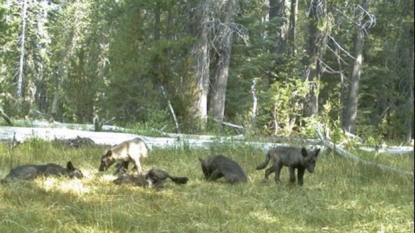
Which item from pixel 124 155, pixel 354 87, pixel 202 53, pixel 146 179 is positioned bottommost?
pixel 146 179

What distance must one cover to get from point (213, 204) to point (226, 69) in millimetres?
13990

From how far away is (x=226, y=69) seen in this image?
19047 mm

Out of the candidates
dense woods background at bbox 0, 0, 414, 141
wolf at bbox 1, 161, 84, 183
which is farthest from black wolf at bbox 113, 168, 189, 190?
dense woods background at bbox 0, 0, 414, 141

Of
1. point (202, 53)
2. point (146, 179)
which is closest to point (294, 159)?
point (146, 179)

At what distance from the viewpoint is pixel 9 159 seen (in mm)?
7914

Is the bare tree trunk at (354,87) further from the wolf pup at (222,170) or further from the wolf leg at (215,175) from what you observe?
the wolf leg at (215,175)

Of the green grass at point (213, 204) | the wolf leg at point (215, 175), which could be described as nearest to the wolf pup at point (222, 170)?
the wolf leg at point (215, 175)

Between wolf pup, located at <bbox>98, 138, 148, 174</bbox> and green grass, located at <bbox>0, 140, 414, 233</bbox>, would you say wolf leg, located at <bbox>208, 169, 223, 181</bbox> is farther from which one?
wolf pup, located at <bbox>98, 138, 148, 174</bbox>

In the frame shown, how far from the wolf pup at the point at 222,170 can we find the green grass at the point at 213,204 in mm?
151

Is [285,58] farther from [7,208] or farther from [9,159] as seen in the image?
[7,208]

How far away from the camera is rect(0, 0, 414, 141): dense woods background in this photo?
1585 cm

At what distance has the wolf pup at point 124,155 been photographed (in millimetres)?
7305

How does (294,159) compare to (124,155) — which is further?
(124,155)

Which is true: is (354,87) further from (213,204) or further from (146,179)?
(213,204)
